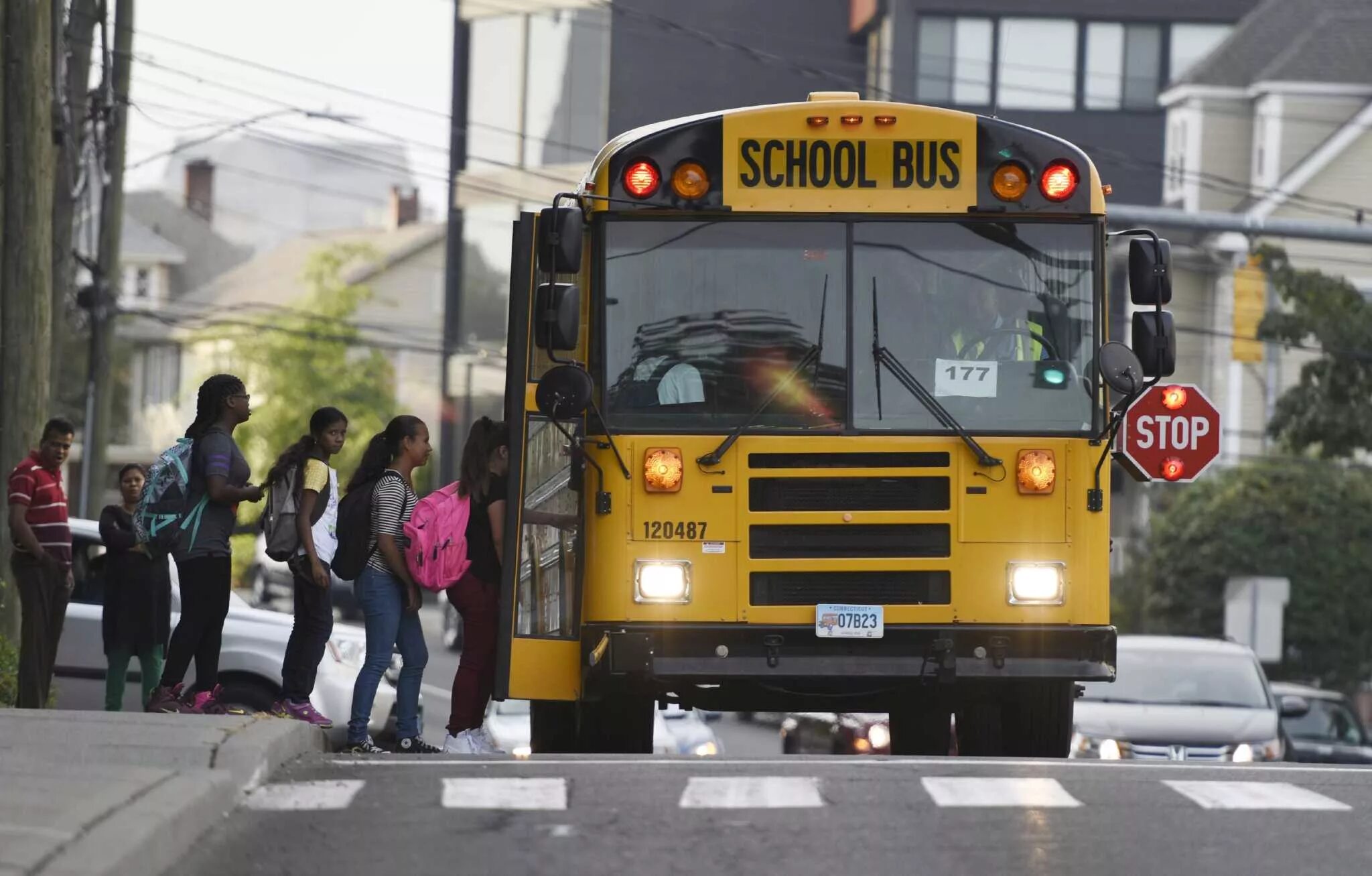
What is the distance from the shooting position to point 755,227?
11.3 meters

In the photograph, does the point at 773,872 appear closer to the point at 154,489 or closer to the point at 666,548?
the point at 666,548

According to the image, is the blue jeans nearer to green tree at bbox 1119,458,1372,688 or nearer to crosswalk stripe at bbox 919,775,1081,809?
crosswalk stripe at bbox 919,775,1081,809

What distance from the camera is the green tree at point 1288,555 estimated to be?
119 feet

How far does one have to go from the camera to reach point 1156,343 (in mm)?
11023

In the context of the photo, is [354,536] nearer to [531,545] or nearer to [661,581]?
[531,545]

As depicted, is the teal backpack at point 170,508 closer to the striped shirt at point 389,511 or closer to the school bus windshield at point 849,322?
the striped shirt at point 389,511

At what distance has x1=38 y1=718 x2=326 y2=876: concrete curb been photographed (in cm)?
713

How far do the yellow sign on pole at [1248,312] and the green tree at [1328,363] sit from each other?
26.5ft

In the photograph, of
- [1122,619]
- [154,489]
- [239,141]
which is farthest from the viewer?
[239,141]

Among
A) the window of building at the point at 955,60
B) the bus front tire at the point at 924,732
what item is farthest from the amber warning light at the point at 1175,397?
the window of building at the point at 955,60

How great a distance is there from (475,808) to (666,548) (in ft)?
8.14

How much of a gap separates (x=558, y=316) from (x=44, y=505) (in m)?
4.72

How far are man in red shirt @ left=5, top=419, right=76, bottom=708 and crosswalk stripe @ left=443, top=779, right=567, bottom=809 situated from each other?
5203mm

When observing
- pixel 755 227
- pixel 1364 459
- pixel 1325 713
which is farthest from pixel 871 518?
pixel 1364 459
